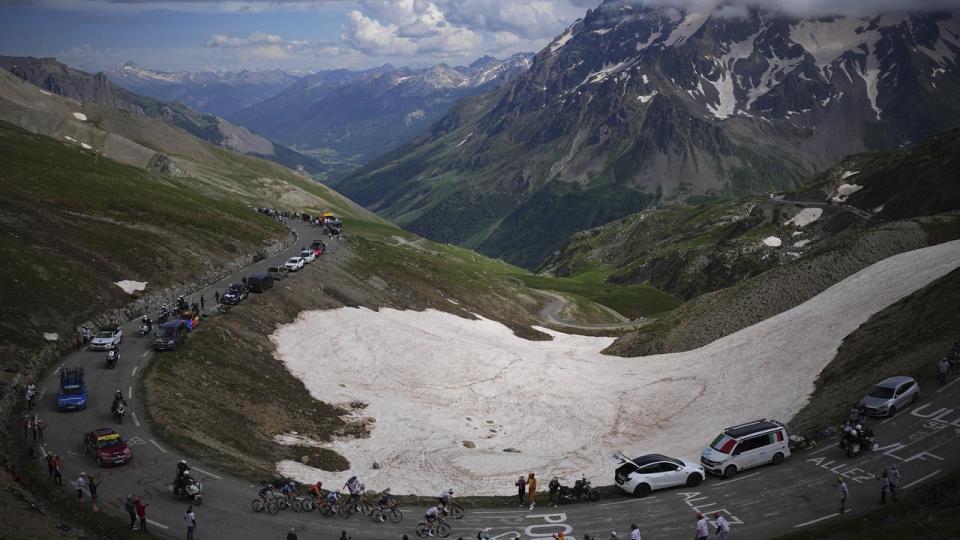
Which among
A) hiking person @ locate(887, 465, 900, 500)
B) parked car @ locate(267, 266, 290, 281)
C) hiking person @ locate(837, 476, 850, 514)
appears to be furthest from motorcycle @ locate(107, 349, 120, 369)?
hiking person @ locate(887, 465, 900, 500)

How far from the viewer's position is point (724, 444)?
4616 centimetres

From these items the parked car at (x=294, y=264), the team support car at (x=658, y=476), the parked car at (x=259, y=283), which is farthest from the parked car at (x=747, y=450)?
the parked car at (x=294, y=264)

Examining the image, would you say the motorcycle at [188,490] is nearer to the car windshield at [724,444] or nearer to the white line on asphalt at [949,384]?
the car windshield at [724,444]

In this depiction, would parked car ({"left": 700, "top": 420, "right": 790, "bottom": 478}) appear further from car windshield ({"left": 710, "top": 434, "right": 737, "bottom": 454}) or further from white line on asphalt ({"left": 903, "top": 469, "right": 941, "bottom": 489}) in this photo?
white line on asphalt ({"left": 903, "top": 469, "right": 941, "bottom": 489})

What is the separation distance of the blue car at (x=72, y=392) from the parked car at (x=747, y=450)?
4359 centimetres

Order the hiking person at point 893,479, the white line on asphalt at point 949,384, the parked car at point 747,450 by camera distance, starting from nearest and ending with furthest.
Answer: the hiking person at point 893,479, the parked car at point 747,450, the white line on asphalt at point 949,384

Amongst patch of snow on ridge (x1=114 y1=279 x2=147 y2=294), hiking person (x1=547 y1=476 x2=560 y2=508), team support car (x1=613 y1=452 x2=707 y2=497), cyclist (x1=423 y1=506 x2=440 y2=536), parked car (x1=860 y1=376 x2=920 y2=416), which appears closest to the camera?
cyclist (x1=423 y1=506 x2=440 y2=536)

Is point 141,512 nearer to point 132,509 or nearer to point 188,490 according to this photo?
point 132,509

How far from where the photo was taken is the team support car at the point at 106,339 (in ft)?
204

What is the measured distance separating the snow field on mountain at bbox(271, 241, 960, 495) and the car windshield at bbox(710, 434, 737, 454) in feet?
25.5

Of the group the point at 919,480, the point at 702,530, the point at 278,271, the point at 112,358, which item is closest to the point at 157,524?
the point at 112,358

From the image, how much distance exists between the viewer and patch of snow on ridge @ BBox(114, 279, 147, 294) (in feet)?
254

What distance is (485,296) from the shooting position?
12219 centimetres

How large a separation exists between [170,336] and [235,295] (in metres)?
16.7
